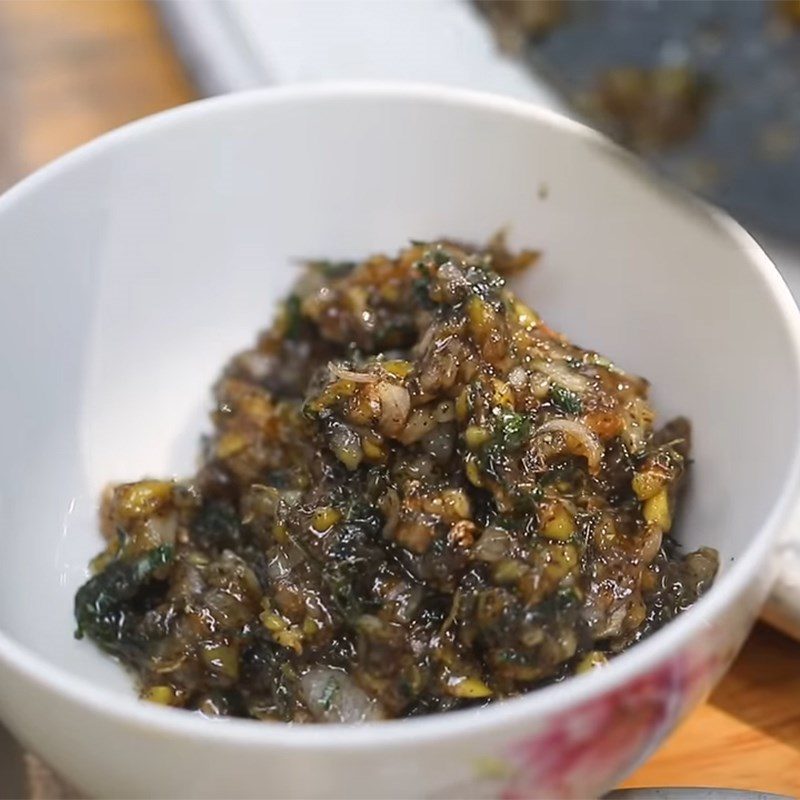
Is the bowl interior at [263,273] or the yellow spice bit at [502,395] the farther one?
the bowl interior at [263,273]

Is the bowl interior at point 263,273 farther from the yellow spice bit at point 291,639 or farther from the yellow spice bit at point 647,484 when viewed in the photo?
the yellow spice bit at point 291,639

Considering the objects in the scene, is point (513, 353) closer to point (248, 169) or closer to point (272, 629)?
point (272, 629)

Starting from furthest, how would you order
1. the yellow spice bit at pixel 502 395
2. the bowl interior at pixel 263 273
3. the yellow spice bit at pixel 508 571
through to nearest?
the bowl interior at pixel 263 273
the yellow spice bit at pixel 502 395
the yellow spice bit at pixel 508 571

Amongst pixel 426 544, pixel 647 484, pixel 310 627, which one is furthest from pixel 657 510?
pixel 310 627

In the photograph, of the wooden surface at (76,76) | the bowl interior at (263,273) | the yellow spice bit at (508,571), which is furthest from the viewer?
the wooden surface at (76,76)

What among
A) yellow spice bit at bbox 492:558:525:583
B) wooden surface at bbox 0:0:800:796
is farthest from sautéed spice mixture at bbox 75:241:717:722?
wooden surface at bbox 0:0:800:796

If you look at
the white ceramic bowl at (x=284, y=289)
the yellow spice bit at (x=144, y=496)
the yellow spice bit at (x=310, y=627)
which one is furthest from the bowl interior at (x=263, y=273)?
the yellow spice bit at (x=310, y=627)

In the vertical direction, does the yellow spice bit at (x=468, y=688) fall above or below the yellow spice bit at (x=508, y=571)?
below

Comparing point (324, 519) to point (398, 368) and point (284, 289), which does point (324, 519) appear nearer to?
point (398, 368)
